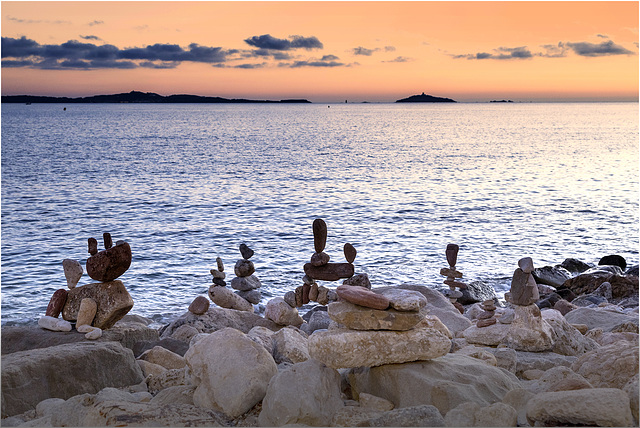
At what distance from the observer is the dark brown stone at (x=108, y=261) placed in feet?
24.7

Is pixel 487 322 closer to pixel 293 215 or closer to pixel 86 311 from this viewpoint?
pixel 86 311

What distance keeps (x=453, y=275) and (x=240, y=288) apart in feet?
16.2

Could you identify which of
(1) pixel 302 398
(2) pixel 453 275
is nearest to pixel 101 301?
(1) pixel 302 398

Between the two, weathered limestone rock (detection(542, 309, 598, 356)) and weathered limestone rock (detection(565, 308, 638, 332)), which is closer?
weathered limestone rock (detection(542, 309, 598, 356))

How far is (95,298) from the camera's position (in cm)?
777

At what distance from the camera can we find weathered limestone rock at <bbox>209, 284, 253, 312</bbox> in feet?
41.4

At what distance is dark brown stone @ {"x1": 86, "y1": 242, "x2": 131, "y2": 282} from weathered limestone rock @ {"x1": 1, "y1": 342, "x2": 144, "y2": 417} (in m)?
1.14

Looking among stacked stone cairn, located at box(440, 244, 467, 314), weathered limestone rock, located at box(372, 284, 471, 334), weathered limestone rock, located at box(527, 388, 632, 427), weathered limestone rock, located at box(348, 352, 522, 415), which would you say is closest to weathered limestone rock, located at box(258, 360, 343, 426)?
weathered limestone rock, located at box(348, 352, 522, 415)

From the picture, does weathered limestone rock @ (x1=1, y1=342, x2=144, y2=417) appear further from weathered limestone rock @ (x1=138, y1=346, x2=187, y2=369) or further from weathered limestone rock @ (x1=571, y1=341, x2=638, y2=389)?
weathered limestone rock @ (x1=571, y1=341, x2=638, y2=389)

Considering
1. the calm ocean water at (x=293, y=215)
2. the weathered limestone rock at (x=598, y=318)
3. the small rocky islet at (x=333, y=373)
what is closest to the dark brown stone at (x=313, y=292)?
the calm ocean water at (x=293, y=215)

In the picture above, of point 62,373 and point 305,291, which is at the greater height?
point 62,373

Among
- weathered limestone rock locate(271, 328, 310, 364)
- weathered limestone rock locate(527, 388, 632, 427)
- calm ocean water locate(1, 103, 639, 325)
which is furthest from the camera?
calm ocean water locate(1, 103, 639, 325)

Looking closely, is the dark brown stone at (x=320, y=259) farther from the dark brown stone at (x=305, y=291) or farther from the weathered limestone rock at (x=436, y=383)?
the weathered limestone rock at (x=436, y=383)

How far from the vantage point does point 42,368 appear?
6082 millimetres
